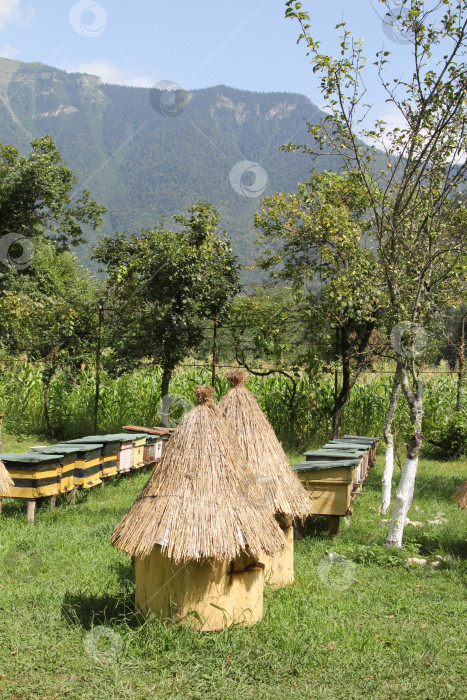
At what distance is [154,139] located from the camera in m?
90.2

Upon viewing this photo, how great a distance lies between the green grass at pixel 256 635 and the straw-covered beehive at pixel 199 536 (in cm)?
19

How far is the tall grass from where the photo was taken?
15148mm

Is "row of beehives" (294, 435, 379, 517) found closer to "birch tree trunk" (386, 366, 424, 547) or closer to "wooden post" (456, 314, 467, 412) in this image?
"birch tree trunk" (386, 366, 424, 547)

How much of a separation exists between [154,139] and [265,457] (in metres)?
90.4

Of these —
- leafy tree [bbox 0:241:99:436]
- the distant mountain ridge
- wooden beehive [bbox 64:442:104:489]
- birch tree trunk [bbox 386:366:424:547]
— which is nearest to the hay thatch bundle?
birch tree trunk [bbox 386:366:424:547]

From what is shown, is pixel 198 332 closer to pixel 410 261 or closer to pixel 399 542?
pixel 410 261

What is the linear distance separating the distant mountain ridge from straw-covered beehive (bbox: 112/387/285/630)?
40951mm

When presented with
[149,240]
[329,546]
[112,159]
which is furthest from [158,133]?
[329,546]

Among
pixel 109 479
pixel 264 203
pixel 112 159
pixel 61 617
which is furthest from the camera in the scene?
pixel 112 159

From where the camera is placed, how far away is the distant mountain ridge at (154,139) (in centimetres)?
6253

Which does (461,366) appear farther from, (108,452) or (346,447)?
(108,452)

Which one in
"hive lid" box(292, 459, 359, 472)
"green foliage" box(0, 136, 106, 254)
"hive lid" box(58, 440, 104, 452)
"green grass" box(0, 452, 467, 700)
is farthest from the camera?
"green foliage" box(0, 136, 106, 254)

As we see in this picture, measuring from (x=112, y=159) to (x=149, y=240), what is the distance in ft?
262

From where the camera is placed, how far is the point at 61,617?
5105 mm
